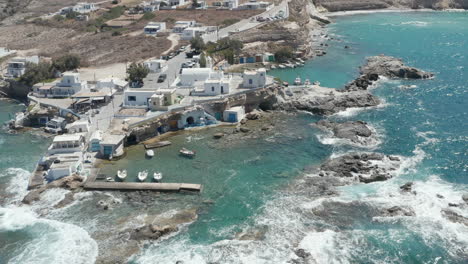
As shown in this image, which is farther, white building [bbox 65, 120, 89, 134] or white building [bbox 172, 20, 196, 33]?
white building [bbox 172, 20, 196, 33]

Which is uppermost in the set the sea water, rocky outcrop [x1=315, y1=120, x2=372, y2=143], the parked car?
the parked car

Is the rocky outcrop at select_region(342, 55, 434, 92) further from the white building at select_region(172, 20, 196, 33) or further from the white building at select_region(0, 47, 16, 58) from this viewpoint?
the white building at select_region(0, 47, 16, 58)

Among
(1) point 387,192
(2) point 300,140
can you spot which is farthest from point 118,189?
(1) point 387,192

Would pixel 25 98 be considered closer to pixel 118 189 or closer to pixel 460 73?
pixel 118 189

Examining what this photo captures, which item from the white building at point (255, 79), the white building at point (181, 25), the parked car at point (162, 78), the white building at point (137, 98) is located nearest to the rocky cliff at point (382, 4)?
the white building at point (181, 25)

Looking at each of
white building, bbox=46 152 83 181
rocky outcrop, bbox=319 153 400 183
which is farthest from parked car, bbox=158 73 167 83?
rocky outcrop, bbox=319 153 400 183

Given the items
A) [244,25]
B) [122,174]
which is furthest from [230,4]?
[122,174]
